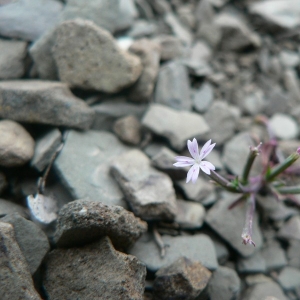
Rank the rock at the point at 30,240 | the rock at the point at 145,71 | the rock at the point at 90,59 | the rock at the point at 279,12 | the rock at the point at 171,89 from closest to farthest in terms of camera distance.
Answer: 1. the rock at the point at 30,240
2. the rock at the point at 90,59
3. the rock at the point at 145,71
4. the rock at the point at 171,89
5. the rock at the point at 279,12

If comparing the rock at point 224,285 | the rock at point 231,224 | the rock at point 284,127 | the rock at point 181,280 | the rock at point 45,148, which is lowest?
the rock at point 224,285

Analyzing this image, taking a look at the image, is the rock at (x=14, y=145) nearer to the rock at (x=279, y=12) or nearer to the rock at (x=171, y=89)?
the rock at (x=171, y=89)

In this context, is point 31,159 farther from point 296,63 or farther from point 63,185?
point 296,63

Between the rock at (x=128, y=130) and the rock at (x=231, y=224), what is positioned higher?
the rock at (x=128, y=130)

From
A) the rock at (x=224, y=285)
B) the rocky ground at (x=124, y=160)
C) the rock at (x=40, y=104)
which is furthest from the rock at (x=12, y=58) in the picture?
the rock at (x=224, y=285)

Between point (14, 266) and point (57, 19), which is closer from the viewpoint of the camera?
point (14, 266)

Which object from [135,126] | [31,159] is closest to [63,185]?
[31,159]

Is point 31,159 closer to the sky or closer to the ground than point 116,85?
closer to the ground
